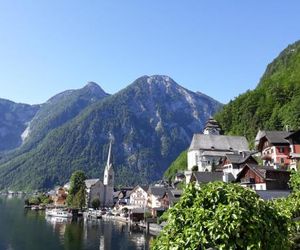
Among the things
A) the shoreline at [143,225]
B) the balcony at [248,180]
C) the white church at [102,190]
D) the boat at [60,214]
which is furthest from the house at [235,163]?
the white church at [102,190]

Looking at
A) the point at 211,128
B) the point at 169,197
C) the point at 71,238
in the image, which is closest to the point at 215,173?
the point at 169,197

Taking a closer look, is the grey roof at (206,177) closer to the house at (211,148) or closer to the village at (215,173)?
the village at (215,173)

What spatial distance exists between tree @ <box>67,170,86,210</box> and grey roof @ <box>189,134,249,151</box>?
49196 mm

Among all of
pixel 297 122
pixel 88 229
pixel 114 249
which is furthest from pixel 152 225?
pixel 297 122

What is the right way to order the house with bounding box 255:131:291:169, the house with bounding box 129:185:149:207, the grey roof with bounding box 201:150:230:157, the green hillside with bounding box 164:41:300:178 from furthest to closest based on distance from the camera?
the house with bounding box 129:185:149:207
the green hillside with bounding box 164:41:300:178
the grey roof with bounding box 201:150:230:157
the house with bounding box 255:131:291:169

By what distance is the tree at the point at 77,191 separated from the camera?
147125 millimetres

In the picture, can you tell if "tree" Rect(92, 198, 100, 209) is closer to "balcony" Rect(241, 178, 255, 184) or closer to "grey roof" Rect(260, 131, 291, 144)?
"grey roof" Rect(260, 131, 291, 144)

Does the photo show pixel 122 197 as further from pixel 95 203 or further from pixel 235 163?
pixel 235 163

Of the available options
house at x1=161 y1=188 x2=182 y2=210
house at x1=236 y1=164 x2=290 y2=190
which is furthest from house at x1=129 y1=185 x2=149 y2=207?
house at x1=236 y1=164 x2=290 y2=190

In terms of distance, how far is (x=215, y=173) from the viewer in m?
89.9

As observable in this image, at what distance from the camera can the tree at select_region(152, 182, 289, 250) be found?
1383 cm

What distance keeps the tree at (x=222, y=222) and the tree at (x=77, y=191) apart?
136 metres

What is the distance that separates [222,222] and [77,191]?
144 meters

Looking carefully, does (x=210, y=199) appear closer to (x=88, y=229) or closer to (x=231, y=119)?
(x=88, y=229)
